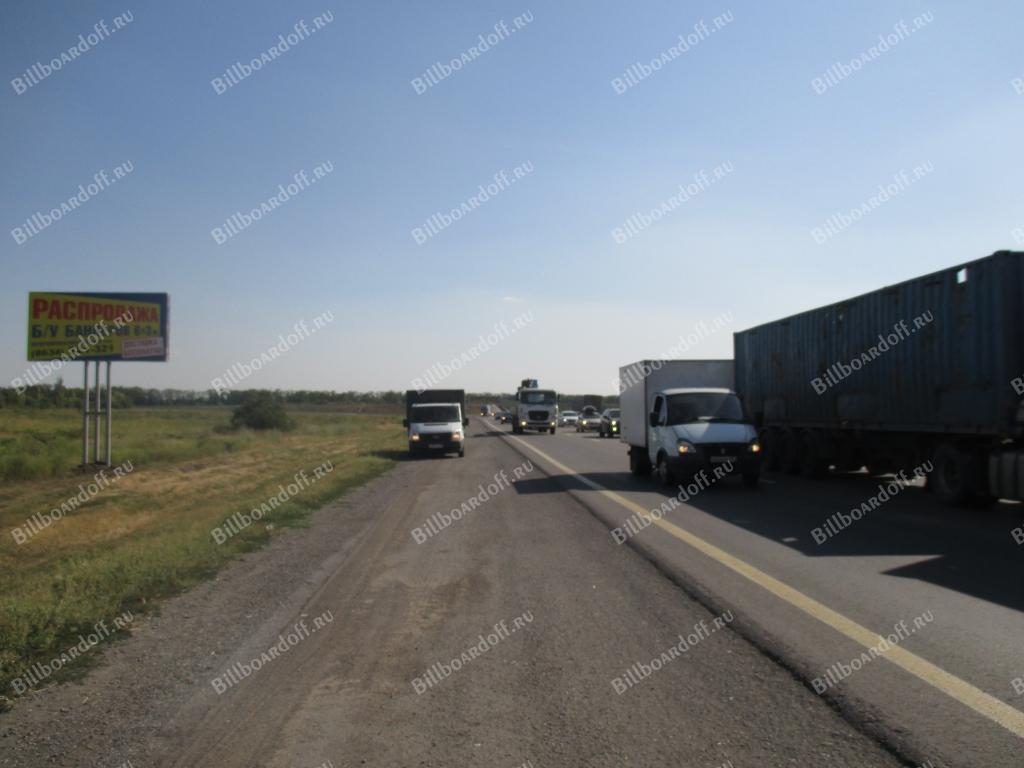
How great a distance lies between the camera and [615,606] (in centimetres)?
658

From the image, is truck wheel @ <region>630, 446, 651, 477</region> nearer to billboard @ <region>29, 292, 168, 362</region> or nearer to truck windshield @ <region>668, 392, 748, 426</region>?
truck windshield @ <region>668, 392, 748, 426</region>

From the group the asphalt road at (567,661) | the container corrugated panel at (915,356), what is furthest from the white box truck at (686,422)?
the asphalt road at (567,661)

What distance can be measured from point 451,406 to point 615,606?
22.3m

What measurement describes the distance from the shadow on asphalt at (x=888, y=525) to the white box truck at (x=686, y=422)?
585 millimetres

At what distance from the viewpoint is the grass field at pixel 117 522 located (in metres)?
6.55

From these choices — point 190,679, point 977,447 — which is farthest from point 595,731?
point 977,447

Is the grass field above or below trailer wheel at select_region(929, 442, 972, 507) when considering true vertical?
below

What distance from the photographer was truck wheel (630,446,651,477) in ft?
60.9

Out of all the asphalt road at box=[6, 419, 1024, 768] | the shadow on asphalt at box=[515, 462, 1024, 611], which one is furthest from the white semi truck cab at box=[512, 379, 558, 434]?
the asphalt road at box=[6, 419, 1024, 768]

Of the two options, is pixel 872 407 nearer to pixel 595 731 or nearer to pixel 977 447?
pixel 977 447

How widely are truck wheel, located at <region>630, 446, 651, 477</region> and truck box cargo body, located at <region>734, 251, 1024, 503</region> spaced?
3789 mm

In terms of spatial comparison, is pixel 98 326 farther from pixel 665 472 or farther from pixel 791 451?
pixel 791 451

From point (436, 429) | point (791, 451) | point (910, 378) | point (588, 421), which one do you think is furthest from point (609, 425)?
point (910, 378)

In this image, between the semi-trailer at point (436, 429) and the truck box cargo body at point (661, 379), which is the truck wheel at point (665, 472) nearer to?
the truck box cargo body at point (661, 379)
